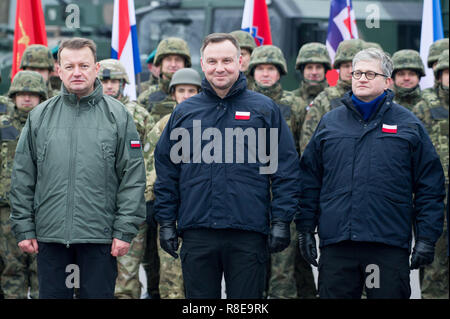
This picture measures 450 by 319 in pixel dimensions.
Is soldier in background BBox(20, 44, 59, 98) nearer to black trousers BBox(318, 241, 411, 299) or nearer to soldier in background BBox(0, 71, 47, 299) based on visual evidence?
soldier in background BBox(0, 71, 47, 299)

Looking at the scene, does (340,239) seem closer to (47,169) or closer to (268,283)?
(47,169)

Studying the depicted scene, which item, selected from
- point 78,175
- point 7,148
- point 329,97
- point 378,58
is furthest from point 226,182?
point 7,148

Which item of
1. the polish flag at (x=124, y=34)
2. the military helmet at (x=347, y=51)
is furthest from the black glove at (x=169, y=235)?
the polish flag at (x=124, y=34)

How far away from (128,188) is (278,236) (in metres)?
0.91

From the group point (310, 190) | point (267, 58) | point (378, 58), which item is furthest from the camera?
point (267, 58)

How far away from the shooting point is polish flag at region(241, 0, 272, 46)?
9.98 m

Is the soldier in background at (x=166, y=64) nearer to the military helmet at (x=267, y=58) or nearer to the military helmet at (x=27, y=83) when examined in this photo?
the military helmet at (x=267, y=58)

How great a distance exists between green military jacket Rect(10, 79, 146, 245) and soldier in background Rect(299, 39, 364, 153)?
2.41m

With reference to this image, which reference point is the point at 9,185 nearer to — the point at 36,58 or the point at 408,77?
the point at 36,58

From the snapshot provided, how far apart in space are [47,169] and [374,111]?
1.90 metres

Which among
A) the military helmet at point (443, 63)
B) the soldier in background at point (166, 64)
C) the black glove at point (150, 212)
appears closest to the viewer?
the black glove at point (150, 212)

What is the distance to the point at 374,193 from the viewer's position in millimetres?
5090

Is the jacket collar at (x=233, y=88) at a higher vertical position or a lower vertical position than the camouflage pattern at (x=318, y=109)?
higher

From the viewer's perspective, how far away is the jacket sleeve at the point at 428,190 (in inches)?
203
